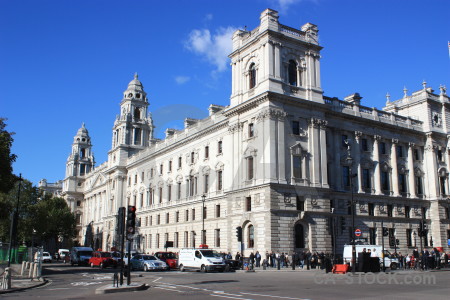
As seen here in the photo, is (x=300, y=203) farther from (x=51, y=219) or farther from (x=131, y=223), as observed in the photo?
(x=51, y=219)

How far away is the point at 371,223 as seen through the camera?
51.6 meters

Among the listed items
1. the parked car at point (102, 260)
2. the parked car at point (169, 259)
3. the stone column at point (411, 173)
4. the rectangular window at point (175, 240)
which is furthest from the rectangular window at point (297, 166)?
the rectangular window at point (175, 240)

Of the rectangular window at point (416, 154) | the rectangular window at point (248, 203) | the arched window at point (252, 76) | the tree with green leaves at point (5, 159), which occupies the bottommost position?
the rectangular window at point (248, 203)

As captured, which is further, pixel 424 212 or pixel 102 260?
pixel 424 212

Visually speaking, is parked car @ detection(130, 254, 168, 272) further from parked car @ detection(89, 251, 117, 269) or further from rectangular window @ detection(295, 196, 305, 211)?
rectangular window @ detection(295, 196, 305, 211)

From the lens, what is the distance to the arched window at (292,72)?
49.0m

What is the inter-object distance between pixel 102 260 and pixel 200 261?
13477mm

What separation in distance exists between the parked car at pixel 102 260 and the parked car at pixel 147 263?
4249mm

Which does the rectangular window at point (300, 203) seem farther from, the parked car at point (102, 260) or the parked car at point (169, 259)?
the parked car at point (102, 260)

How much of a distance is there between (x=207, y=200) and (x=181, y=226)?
8.11m

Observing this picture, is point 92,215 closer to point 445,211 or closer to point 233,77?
point 233,77

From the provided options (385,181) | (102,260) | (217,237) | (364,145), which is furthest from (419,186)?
(102,260)

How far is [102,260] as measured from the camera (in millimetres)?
45844

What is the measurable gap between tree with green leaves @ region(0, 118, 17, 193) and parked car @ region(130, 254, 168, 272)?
12243mm
